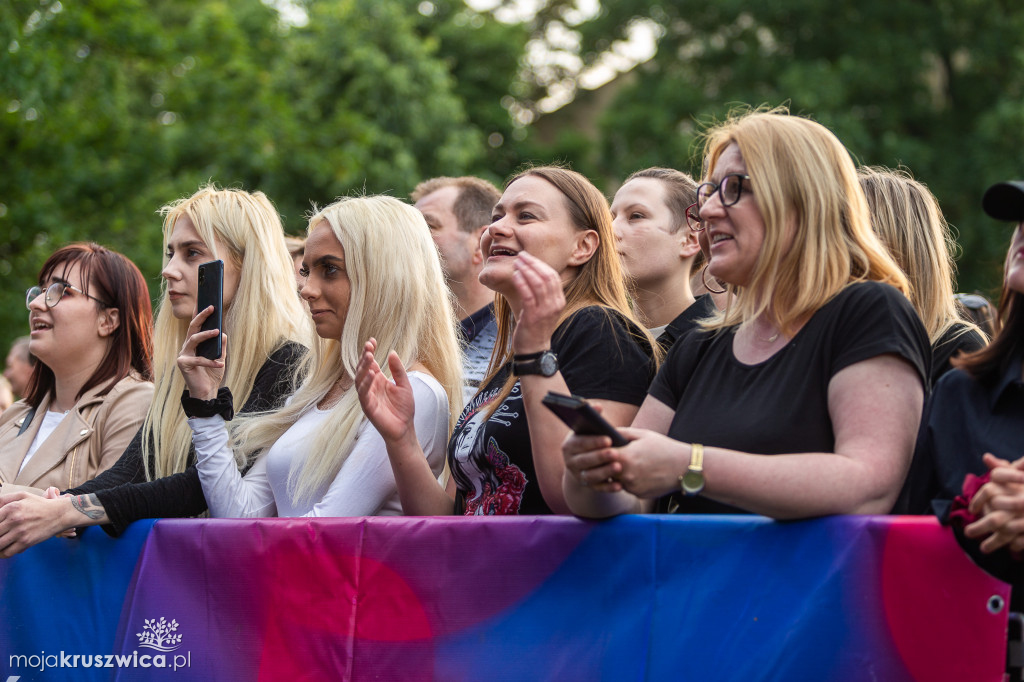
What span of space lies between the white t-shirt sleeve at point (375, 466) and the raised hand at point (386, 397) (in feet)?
0.64

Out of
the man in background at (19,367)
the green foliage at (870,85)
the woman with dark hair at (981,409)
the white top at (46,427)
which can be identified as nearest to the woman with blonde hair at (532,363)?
the woman with dark hair at (981,409)

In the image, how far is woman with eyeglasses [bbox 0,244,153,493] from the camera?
464 centimetres

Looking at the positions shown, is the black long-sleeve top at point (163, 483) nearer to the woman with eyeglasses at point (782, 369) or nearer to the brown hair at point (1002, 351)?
the woman with eyeglasses at point (782, 369)

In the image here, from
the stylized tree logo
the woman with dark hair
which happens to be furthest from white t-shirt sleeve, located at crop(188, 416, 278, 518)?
the woman with dark hair

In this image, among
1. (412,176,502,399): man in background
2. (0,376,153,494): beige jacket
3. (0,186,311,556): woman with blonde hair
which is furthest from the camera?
(412,176,502,399): man in background

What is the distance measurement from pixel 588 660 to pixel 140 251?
521 inches

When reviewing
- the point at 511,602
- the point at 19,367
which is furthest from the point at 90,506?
the point at 19,367

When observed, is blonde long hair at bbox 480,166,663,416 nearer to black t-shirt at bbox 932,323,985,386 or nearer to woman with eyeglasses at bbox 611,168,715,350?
woman with eyeglasses at bbox 611,168,715,350

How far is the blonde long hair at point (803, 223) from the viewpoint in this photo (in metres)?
2.62

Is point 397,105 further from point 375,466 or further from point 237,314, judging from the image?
point 375,466

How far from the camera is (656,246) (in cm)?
437

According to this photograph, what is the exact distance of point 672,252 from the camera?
14.4ft

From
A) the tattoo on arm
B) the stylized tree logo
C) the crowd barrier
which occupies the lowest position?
the stylized tree logo

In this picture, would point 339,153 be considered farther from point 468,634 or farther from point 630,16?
point 468,634
